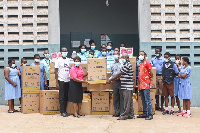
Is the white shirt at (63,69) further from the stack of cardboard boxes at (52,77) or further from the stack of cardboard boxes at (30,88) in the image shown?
the stack of cardboard boxes at (30,88)

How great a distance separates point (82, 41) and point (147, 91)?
6.18 meters

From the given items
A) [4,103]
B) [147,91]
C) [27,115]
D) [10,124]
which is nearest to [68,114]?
[27,115]

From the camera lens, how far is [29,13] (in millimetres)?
11039

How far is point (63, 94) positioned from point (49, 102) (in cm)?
56

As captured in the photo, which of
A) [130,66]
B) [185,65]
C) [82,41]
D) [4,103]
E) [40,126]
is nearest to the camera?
[40,126]

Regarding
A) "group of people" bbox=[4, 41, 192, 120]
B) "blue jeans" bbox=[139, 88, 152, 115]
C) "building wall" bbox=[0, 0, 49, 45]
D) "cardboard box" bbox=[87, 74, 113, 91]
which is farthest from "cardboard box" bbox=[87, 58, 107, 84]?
"building wall" bbox=[0, 0, 49, 45]

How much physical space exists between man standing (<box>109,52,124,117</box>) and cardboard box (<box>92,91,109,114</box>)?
0.35 metres

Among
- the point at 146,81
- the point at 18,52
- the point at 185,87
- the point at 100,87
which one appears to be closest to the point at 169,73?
the point at 185,87

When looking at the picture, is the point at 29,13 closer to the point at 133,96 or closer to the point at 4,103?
the point at 4,103

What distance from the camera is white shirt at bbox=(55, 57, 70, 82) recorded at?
8750 mm

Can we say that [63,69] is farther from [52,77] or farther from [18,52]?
[18,52]

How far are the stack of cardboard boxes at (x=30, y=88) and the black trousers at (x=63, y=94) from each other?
0.86 m

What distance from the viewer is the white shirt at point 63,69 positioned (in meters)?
8.75

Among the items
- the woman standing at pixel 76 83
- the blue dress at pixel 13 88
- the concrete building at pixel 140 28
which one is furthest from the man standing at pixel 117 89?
the blue dress at pixel 13 88
